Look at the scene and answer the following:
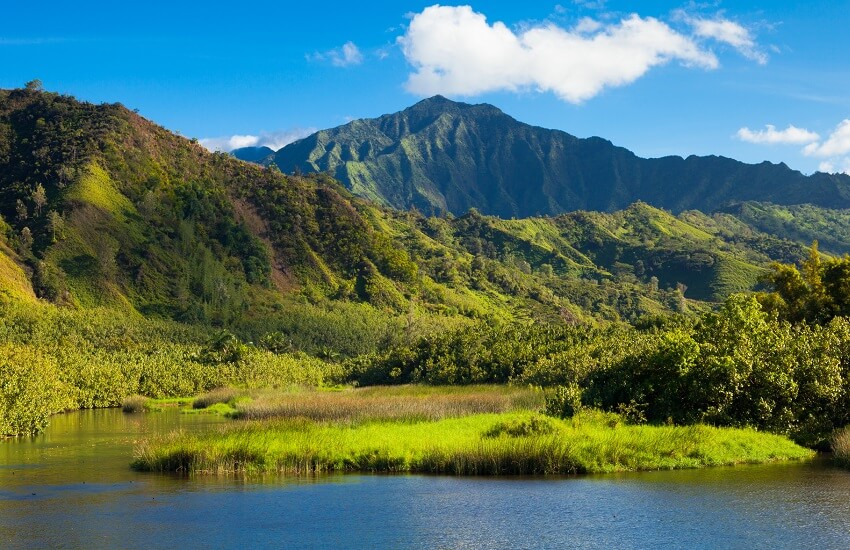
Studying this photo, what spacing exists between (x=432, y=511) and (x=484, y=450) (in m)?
9.45

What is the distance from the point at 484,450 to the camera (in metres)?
42.6

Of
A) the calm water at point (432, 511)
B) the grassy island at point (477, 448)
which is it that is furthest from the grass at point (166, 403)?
the calm water at point (432, 511)

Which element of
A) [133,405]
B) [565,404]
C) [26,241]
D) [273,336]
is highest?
[26,241]

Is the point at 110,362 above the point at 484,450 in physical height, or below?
above

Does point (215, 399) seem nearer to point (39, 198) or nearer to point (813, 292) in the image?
point (813, 292)

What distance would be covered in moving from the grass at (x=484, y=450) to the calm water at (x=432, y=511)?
1.76 metres

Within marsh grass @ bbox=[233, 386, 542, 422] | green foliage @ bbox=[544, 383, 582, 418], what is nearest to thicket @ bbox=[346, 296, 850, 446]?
green foliage @ bbox=[544, 383, 582, 418]

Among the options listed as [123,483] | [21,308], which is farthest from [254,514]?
[21,308]

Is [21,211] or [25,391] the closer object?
[25,391]

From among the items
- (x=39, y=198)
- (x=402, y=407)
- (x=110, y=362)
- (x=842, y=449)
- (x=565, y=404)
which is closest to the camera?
(x=842, y=449)

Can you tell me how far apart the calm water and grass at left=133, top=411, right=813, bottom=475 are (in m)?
1.76

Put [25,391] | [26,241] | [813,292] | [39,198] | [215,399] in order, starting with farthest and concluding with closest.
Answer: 1. [39,198]
2. [26,241]
3. [215,399]
4. [813,292]
5. [25,391]

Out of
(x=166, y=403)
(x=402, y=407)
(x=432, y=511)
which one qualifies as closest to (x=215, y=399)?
(x=166, y=403)

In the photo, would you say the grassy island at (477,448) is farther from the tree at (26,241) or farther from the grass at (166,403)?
the tree at (26,241)
